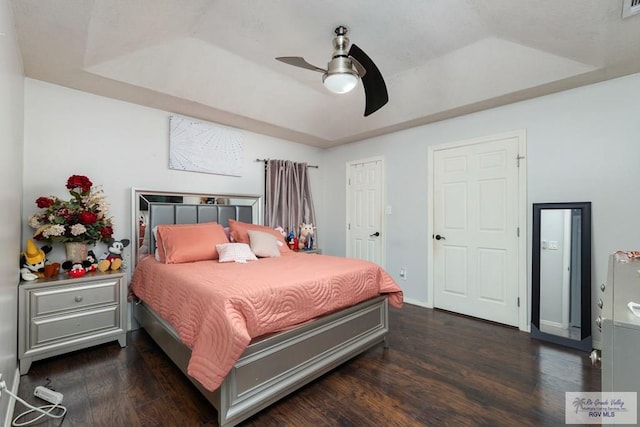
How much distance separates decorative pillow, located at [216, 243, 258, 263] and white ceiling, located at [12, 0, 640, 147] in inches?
61.2

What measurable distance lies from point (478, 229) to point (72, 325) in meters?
4.01

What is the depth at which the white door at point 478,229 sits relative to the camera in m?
3.06

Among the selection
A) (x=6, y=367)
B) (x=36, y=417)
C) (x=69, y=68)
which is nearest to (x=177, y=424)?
(x=36, y=417)

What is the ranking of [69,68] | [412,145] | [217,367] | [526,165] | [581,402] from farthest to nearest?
1. [412,145]
2. [526,165]
3. [69,68]
4. [581,402]
5. [217,367]

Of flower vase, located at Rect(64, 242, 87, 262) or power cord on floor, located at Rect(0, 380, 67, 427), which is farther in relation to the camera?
flower vase, located at Rect(64, 242, 87, 262)

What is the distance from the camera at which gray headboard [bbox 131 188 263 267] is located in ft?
9.82

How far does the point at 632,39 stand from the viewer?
80.0 inches

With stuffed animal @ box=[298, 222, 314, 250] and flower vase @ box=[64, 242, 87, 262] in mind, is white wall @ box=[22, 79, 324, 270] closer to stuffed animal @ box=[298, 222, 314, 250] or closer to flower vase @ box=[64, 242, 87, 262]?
flower vase @ box=[64, 242, 87, 262]

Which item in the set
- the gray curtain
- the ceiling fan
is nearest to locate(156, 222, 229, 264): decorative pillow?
the gray curtain

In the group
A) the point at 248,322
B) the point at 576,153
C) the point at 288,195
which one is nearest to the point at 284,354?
the point at 248,322

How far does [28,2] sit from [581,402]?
423cm

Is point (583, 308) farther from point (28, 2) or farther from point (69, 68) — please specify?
point (69, 68)

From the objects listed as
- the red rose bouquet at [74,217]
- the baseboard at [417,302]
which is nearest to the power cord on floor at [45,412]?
the red rose bouquet at [74,217]

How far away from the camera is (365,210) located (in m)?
4.40
